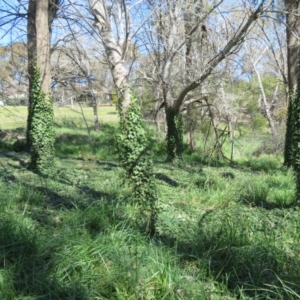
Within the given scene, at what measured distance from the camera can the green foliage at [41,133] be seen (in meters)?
8.92

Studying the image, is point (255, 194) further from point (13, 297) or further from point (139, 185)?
point (13, 297)

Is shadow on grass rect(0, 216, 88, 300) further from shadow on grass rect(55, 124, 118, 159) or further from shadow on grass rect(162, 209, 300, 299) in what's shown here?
shadow on grass rect(55, 124, 118, 159)

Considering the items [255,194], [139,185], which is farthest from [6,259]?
[255,194]

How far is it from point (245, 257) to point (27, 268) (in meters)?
2.16

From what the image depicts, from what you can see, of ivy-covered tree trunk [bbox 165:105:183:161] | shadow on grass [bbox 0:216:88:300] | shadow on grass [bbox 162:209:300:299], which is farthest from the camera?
ivy-covered tree trunk [bbox 165:105:183:161]

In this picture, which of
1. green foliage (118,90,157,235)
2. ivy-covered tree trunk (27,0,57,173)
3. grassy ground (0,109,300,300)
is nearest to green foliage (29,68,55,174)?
ivy-covered tree trunk (27,0,57,173)

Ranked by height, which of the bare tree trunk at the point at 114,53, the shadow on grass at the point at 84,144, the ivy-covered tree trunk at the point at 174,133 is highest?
the bare tree trunk at the point at 114,53

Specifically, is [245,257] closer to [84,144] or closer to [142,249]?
[142,249]

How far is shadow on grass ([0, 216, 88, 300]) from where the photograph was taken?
292 centimetres

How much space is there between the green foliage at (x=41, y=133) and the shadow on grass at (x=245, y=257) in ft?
18.3

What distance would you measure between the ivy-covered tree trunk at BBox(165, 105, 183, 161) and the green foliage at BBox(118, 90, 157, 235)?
6.95 m

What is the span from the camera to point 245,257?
3516 millimetres

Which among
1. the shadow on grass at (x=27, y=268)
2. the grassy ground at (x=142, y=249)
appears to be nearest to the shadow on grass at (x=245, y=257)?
the grassy ground at (x=142, y=249)

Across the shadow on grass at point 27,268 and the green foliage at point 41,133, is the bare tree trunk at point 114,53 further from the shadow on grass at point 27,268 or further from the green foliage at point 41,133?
the green foliage at point 41,133
